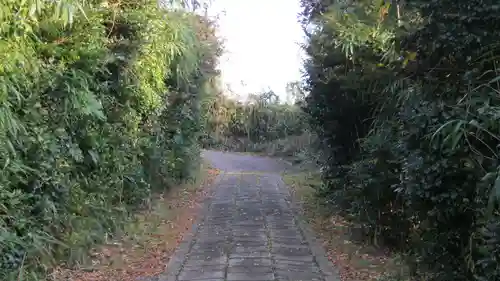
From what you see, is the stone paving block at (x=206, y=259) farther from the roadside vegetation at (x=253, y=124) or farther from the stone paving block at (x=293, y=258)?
the roadside vegetation at (x=253, y=124)

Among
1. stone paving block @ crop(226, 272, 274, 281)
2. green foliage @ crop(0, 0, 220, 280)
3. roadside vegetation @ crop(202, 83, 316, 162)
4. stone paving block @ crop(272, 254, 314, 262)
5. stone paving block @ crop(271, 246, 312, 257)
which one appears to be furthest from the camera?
roadside vegetation @ crop(202, 83, 316, 162)

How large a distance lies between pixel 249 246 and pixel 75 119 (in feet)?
9.96

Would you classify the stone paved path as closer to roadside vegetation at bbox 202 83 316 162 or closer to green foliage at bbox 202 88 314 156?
roadside vegetation at bbox 202 83 316 162

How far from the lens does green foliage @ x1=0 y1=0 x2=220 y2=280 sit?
15.6 ft

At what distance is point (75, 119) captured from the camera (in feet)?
20.0

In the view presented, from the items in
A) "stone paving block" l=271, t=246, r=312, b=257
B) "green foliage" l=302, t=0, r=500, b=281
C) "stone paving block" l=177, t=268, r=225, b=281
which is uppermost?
"green foliage" l=302, t=0, r=500, b=281

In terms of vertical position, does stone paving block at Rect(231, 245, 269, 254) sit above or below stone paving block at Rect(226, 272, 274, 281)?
above

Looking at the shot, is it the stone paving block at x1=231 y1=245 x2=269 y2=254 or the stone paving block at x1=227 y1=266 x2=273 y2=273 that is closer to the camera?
the stone paving block at x1=227 y1=266 x2=273 y2=273

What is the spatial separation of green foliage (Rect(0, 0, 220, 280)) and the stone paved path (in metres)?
1.21

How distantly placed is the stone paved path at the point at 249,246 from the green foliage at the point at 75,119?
47.5 inches

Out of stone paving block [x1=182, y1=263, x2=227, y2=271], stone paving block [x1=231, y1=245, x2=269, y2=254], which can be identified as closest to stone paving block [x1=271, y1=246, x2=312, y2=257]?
stone paving block [x1=231, y1=245, x2=269, y2=254]

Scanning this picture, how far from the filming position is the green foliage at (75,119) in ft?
15.6

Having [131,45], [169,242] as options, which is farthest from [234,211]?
[131,45]

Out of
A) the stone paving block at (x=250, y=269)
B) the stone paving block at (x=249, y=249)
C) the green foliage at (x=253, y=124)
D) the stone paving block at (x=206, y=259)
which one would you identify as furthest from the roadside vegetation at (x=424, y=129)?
the green foliage at (x=253, y=124)
